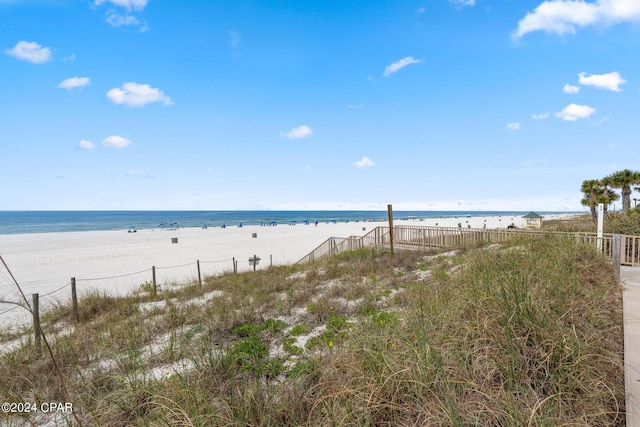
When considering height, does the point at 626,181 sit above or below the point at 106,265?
above

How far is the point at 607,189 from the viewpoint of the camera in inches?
1077

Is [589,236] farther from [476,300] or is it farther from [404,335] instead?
[404,335]

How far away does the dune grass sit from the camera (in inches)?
110

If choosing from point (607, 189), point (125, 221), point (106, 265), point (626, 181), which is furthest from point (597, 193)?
point (125, 221)

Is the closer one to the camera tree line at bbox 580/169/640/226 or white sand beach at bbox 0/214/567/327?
white sand beach at bbox 0/214/567/327

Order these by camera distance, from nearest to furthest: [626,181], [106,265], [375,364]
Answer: [375,364] → [106,265] → [626,181]

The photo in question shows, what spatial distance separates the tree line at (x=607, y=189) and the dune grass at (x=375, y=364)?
23.1m

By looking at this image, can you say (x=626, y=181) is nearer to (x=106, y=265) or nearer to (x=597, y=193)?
(x=597, y=193)

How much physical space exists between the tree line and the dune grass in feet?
75.9

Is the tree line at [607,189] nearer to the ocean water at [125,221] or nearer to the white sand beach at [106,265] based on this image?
the white sand beach at [106,265]

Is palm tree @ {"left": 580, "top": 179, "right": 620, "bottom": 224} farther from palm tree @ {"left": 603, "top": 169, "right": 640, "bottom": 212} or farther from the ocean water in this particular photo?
the ocean water

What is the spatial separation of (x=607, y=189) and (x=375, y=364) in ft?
111

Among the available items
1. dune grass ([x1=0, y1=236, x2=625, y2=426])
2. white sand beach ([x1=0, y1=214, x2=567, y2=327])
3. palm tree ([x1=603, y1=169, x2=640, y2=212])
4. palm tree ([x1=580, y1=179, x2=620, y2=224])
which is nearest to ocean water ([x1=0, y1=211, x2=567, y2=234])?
white sand beach ([x1=0, y1=214, x2=567, y2=327])

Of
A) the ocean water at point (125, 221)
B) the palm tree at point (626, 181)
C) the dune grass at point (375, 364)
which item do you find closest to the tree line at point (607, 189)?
the palm tree at point (626, 181)
